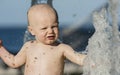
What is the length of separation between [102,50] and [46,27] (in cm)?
55

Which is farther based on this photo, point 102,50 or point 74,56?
point 74,56

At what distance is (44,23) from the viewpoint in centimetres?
434

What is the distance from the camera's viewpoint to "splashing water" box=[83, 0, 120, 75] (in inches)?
159

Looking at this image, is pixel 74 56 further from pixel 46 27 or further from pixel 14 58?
pixel 14 58

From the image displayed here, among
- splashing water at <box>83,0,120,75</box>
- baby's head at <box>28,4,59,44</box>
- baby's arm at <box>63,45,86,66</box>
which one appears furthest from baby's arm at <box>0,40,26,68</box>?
splashing water at <box>83,0,120,75</box>

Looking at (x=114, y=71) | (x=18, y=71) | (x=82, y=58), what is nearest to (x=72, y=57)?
(x=82, y=58)

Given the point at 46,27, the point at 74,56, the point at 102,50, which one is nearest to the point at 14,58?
the point at 46,27

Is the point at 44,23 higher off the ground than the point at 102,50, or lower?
higher

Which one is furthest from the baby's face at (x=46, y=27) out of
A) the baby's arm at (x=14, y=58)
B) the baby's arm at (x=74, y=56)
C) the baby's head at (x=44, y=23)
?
the baby's arm at (x=14, y=58)

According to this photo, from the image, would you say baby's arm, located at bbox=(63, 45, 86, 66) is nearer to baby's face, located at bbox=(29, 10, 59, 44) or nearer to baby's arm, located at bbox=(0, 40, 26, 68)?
baby's face, located at bbox=(29, 10, 59, 44)

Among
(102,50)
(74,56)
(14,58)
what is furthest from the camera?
(14,58)

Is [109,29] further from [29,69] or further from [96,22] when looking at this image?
[29,69]

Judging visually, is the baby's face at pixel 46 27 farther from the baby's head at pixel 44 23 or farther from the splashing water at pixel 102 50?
the splashing water at pixel 102 50

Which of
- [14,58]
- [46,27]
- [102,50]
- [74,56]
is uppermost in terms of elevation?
[46,27]
